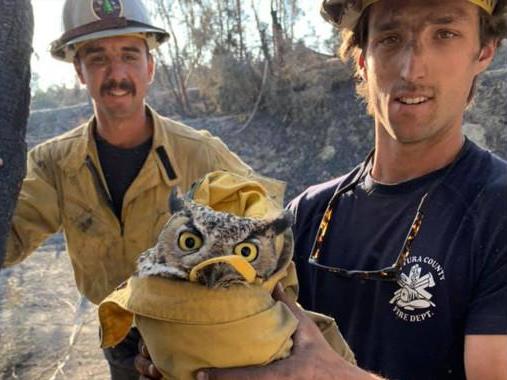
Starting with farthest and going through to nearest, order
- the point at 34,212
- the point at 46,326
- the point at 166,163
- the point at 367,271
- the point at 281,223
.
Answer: the point at 46,326 → the point at 166,163 → the point at 34,212 → the point at 367,271 → the point at 281,223

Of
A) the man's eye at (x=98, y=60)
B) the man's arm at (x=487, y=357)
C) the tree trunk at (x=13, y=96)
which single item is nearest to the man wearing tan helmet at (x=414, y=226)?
the man's arm at (x=487, y=357)

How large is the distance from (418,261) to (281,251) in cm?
43

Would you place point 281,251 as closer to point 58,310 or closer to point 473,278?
point 473,278

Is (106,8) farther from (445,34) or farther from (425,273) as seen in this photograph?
(425,273)

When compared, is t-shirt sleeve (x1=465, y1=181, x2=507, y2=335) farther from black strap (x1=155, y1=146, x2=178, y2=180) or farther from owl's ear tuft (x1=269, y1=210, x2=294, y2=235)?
black strap (x1=155, y1=146, x2=178, y2=180)

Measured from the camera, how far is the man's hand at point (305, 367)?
4.45 ft

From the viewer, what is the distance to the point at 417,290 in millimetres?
1624

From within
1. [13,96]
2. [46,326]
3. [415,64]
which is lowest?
[46,326]

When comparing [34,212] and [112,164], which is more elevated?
[112,164]

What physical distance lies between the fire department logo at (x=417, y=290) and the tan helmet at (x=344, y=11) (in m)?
0.86

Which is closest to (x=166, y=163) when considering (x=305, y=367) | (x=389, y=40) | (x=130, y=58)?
(x=130, y=58)

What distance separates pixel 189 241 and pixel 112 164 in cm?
191

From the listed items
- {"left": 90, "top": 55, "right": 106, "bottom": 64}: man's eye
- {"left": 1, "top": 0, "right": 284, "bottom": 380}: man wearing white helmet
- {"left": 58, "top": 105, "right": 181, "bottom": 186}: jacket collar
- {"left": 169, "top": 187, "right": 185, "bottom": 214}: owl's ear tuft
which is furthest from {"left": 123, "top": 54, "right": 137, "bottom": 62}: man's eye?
{"left": 169, "top": 187, "right": 185, "bottom": 214}: owl's ear tuft

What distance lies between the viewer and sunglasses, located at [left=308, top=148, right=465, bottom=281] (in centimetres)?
167
